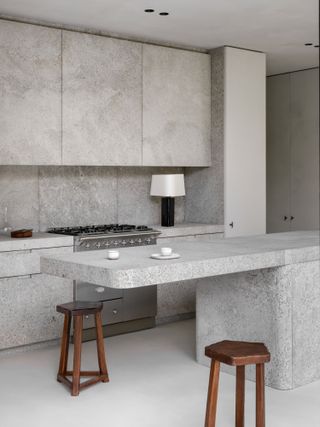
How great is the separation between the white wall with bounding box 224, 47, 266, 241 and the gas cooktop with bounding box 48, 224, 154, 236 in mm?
1110

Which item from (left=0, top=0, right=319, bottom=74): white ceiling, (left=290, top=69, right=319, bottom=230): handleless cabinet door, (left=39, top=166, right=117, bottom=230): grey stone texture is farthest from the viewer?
(left=290, top=69, right=319, bottom=230): handleless cabinet door

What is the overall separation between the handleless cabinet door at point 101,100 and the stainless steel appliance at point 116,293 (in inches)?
25.7

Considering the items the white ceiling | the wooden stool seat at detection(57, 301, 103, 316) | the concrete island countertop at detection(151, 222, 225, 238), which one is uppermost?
the white ceiling

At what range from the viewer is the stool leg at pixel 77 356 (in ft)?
13.3

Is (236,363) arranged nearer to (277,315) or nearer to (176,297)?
(277,315)

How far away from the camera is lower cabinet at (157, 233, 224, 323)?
6.10 m

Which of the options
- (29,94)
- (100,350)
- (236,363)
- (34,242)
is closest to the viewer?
(236,363)

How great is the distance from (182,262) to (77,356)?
3.43 feet

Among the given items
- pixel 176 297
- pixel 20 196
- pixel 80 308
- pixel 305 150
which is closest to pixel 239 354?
pixel 80 308

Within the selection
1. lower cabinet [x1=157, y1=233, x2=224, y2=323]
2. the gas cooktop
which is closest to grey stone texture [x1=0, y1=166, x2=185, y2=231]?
the gas cooktop

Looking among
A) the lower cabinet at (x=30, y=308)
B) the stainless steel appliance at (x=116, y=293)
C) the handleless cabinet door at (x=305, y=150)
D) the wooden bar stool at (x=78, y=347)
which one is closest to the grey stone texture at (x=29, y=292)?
the lower cabinet at (x=30, y=308)

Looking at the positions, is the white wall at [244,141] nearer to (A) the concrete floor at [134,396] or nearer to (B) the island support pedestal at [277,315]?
(A) the concrete floor at [134,396]

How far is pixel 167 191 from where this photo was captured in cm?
630

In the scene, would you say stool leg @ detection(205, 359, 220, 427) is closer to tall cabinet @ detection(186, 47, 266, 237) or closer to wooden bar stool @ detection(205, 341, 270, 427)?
wooden bar stool @ detection(205, 341, 270, 427)
